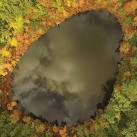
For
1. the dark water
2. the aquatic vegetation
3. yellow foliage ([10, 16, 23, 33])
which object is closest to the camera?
the aquatic vegetation

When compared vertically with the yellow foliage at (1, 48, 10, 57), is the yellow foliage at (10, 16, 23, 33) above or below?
above

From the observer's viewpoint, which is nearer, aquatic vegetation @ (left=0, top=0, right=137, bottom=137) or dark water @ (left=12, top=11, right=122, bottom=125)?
aquatic vegetation @ (left=0, top=0, right=137, bottom=137)

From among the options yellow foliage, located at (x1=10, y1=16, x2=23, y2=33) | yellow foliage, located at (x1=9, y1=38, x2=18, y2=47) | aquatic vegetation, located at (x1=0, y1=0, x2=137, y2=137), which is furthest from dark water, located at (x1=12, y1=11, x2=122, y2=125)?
yellow foliage, located at (x1=10, y1=16, x2=23, y2=33)

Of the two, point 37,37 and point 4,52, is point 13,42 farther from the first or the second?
point 37,37

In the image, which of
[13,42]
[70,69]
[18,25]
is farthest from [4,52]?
[70,69]

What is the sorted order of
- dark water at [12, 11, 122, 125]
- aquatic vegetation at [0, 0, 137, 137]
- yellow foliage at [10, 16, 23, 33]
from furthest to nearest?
1. yellow foliage at [10, 16, 23, 33]
2. dark water at [12, 11, 122, 125]
3. aquatic vegetation at [0, 0, 137, 137]

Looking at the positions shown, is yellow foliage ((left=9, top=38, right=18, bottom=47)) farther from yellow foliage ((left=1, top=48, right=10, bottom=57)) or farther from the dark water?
the dark water

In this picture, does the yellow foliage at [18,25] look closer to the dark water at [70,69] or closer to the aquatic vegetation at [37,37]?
the aquatic vegetation at [37,37]
